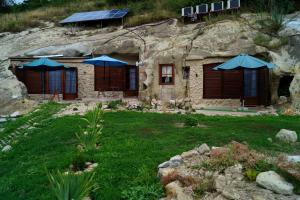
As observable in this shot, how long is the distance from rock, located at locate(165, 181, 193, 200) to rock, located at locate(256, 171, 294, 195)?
113 cm

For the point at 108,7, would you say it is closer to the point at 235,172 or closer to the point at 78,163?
the point at 78,163

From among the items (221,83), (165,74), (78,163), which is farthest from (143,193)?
(165,74)

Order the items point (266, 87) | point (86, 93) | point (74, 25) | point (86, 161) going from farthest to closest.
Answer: point (74, 25) → point (86, 93) → point (266, 87) → point (86, 161)

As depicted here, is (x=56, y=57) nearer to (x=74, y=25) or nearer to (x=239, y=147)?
(x=74, y=25)

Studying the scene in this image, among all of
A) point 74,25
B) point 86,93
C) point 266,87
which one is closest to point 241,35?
point 266,87

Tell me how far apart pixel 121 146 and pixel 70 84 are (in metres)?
18.6

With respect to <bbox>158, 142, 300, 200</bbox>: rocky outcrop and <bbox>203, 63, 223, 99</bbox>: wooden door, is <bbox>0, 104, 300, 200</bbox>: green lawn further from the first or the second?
<bbox>203, 63, 223, 99</bbox>: wooden door

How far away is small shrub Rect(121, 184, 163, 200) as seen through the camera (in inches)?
280

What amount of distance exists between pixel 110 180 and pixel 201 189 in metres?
1.89

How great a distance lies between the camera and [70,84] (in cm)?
2825

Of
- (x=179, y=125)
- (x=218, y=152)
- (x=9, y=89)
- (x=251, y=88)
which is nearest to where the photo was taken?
(x=218, y=152)

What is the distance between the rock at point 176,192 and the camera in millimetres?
6777

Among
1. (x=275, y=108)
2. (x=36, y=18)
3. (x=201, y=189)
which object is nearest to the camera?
(x=201, y=189)

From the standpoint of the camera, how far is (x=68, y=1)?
4403 centimetres
